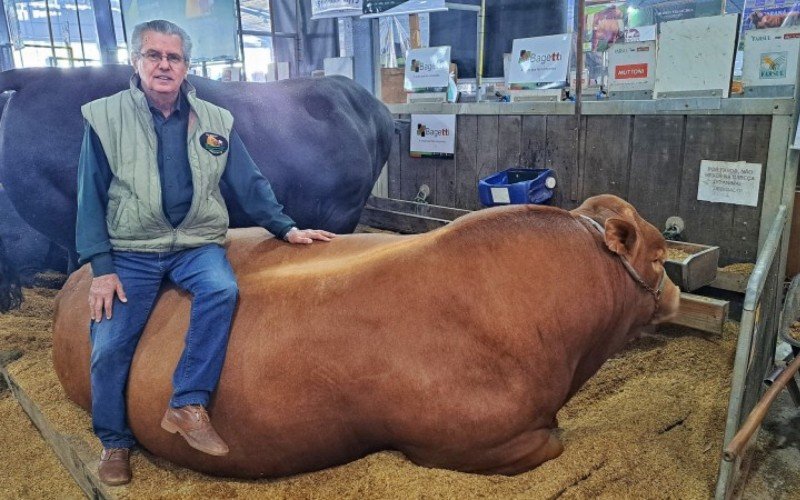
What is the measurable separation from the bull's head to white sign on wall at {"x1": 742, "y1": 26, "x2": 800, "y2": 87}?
5.76 feet

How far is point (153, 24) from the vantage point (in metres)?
2.26

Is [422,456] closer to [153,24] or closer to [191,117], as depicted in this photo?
[191,117]

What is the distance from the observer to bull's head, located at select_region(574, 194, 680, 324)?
2156mm

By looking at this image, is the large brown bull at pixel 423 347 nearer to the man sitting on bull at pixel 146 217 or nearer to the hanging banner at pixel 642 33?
the man sitting on bull at pixel 146 217

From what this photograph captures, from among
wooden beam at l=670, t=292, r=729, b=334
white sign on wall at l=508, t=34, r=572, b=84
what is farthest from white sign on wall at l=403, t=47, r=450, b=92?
wooden beam at l=670, t=292, r=729, b=334

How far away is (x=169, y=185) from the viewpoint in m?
2.30

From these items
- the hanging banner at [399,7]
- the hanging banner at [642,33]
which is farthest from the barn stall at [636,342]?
the hanging banner at [642,33]

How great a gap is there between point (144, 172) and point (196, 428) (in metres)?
0.91

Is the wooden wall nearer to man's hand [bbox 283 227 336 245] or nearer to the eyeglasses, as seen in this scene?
man's hand [bbox 283 227 336 245]

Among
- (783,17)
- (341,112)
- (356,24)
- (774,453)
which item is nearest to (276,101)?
(341,112)

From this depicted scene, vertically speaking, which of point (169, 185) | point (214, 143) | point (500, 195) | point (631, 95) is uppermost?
point (631, 95)

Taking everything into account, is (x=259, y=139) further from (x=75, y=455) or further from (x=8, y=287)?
(x=75, y=455)

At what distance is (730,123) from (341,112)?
2573 millimetres

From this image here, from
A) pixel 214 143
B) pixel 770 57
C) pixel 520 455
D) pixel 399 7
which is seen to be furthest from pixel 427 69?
pixel 520 455
